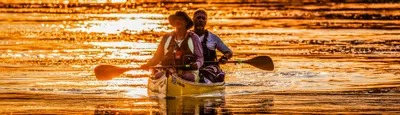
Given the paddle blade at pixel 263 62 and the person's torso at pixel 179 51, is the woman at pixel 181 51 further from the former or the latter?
the paddle blade at pixel 263 62

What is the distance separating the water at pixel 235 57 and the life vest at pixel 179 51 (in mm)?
705

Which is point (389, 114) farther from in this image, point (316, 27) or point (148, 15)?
point (148, 15)

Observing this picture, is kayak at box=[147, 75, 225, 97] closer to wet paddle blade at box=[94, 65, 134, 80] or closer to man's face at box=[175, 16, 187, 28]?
wet paddle blade at box=[94, 65, 134, 80]

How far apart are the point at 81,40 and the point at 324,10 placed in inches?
723

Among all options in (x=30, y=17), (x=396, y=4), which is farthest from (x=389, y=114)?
(x=396, y=4)

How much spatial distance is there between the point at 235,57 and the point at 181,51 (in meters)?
10.1

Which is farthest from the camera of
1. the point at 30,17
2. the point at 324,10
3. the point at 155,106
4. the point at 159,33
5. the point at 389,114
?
the point at 324,10

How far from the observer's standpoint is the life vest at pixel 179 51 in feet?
72.0

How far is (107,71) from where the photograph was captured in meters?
23.0

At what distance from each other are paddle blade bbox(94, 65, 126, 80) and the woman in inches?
37.2

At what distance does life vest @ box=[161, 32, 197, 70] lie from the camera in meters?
22.0

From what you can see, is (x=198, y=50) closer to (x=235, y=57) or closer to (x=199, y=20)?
(x=199, y=20)

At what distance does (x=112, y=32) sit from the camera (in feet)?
136

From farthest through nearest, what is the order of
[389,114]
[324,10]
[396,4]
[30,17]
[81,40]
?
[396,4] < [324,10] < [30,17] < [81,40] < [389,114]
